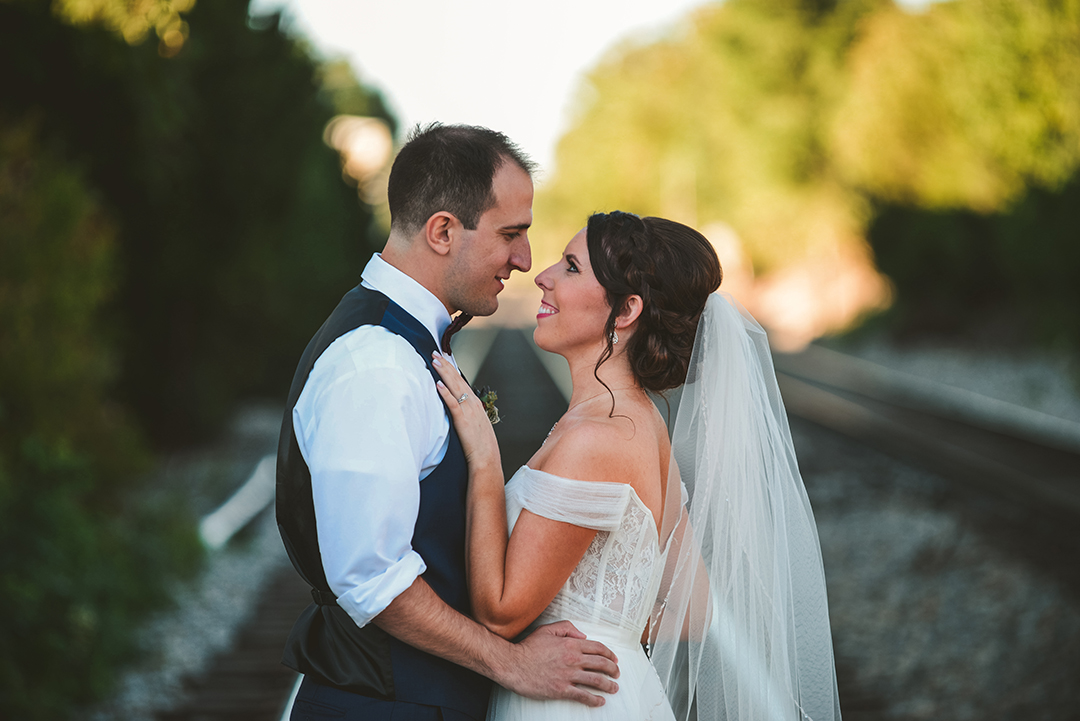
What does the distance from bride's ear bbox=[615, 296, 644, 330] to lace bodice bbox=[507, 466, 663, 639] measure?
501 millimetres

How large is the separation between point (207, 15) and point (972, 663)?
38.5 feet

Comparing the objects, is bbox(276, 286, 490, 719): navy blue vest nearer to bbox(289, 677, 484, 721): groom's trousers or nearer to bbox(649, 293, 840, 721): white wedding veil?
bbox(289, 677, 484, 721): groom's trousers

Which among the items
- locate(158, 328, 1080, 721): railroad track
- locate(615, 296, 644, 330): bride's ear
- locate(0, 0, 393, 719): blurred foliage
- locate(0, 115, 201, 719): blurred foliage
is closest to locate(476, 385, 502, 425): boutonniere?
locate(615, 296, 644, 330): bride's ear

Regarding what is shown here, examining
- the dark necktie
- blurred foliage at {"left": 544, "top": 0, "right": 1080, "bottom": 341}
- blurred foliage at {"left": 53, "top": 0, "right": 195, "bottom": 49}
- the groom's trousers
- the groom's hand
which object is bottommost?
the groom's trousers

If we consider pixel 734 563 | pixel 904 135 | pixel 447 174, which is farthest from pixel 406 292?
pixel 904 135

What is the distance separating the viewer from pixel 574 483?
273 cm

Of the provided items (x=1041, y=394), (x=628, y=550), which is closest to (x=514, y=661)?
(x=628, y=550)

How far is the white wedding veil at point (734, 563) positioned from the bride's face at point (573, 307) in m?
0.37

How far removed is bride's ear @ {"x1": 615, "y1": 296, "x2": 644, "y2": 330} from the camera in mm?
2967

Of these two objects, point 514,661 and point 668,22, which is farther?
point 668,22

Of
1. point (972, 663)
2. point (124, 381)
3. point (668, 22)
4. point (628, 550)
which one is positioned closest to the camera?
point (628, 550)

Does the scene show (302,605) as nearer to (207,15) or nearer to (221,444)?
(221,444)

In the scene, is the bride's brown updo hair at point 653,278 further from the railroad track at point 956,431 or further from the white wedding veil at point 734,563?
the railroad track at point 956,431

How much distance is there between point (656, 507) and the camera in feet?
9.78
